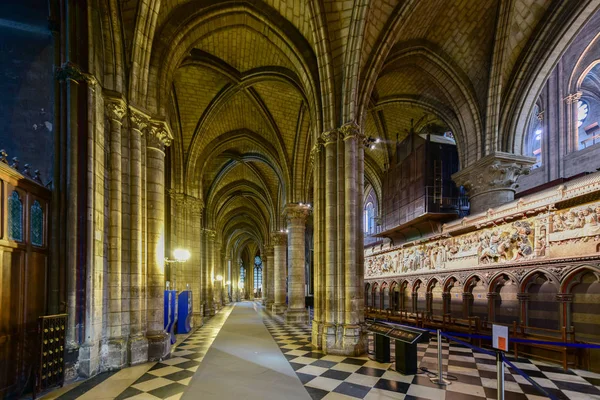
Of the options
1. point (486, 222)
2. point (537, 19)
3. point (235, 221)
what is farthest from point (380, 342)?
point (235, 221)

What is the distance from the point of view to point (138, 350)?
701 cm

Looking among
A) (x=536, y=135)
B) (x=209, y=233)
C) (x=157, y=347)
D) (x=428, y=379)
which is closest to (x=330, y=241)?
(x=428, y=379)

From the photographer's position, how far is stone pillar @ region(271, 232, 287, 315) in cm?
2022

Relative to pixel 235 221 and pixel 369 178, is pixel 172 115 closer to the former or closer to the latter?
pixel 369 178

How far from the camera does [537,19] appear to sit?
34.2ft

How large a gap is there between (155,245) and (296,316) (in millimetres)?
8938

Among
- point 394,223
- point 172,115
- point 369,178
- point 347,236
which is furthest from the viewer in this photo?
point 369,178

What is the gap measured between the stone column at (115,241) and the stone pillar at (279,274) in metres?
14.0

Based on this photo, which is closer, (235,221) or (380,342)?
(380,342)

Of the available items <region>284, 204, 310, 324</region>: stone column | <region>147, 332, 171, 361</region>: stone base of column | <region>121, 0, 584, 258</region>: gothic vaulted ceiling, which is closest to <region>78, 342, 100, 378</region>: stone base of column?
<region>147, 332, 171, 361</region>: stone base of column

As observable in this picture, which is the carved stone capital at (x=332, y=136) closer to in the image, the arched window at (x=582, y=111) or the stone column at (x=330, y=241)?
the stone column at (x=330, y=241)

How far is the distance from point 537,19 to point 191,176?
47.6ft

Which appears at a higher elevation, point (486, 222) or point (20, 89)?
point (20, 89)

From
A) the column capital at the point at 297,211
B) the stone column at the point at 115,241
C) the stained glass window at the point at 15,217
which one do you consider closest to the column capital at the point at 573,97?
the column capital at the point at 297,211
